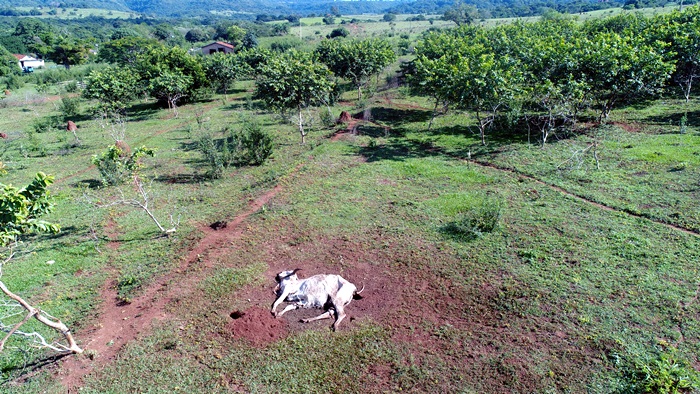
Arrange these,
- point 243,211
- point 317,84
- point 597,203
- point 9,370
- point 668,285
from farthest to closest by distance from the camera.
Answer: point 317,84 → point 243,211 → point 597,203 → point 668,285 → point 9,370

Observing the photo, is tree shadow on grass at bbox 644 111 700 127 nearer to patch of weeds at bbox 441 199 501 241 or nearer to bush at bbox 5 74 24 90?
patch of weeds at bbox 441 199 501 241

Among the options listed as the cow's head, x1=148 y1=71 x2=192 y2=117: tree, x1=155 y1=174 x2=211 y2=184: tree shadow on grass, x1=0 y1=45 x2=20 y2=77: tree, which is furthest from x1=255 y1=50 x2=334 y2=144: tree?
x1=0 y1=45 x2=20 y2=77: tree

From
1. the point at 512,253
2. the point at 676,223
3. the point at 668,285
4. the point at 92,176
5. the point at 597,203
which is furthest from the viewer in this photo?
the point at 92,176

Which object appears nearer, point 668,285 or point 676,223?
point 668,285

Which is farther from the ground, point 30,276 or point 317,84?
Answer: point 317,84

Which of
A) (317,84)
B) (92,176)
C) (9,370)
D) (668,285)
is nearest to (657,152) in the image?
(668,285)

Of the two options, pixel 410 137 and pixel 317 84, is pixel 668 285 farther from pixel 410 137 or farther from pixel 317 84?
pixel 317 84
